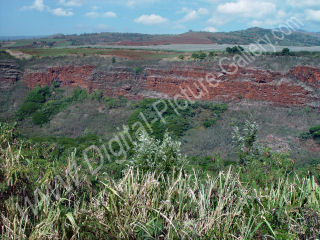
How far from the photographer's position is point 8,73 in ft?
86.8

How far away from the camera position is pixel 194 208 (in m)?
3.15

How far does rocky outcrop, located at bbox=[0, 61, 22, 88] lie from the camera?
85.8 ft

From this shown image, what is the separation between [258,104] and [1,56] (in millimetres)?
25423

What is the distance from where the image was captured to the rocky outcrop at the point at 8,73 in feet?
85.8

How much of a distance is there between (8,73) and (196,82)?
18.5 metres

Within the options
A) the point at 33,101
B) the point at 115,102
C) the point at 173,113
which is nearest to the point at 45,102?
the point at 33,101

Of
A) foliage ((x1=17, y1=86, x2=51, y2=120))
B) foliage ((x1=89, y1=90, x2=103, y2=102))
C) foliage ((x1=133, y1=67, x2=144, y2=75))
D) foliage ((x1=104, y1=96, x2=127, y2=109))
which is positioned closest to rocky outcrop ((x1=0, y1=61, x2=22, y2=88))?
foliage ((x1=17, y1=86, x2=51, y2=120))

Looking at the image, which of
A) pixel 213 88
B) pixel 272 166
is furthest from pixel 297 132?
pixel 272 166

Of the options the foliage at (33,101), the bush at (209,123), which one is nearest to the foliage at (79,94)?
the foliage at (33,101)

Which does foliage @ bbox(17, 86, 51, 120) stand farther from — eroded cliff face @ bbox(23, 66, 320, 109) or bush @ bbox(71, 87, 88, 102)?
bush @ bbox(71, 87, 88, 102)

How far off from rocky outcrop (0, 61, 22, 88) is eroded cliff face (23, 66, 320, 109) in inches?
38.6

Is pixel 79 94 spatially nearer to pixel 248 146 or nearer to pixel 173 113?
pixel 173 113

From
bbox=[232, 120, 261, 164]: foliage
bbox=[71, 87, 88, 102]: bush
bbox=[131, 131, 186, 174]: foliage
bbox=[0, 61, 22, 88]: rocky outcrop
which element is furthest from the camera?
bbox=[0, 61, 22, 88]: rocky outcrop

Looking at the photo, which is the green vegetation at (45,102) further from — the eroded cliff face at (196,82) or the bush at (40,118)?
the eroded cliff face at (196,82)
